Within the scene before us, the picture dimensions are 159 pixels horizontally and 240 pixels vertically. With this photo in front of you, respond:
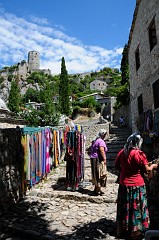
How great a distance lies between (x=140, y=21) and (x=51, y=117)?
1175 cm

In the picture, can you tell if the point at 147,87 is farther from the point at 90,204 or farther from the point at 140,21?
the point at 90,204

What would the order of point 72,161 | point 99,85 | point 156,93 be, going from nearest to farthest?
point 72,161 → point 156,93 → point 99,85

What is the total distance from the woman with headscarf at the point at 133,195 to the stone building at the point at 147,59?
12.4 feet

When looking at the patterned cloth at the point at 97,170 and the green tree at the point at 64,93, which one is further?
the green tree at the point at 64,93

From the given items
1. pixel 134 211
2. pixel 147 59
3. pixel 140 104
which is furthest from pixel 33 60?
pixel 134 211

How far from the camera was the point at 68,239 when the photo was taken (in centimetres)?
381

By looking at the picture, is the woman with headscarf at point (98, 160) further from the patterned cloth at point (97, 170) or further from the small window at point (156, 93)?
the small window at point (156, 93)

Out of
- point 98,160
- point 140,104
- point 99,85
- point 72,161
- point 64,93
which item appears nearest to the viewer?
point 98,160

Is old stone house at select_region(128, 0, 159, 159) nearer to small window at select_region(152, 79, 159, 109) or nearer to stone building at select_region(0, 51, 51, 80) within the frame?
small window at select_region(152, 79, 159, 109)

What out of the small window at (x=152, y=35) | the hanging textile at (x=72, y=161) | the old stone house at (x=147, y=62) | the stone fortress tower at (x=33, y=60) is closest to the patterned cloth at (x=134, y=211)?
the hanging textile at (x=72, y=161)

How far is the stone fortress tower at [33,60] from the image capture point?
10744 cm

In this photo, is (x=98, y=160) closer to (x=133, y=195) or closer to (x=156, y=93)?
(x=133, y=195)

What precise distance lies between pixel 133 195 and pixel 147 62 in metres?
6.70

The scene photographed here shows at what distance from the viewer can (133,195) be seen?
11.2ft
